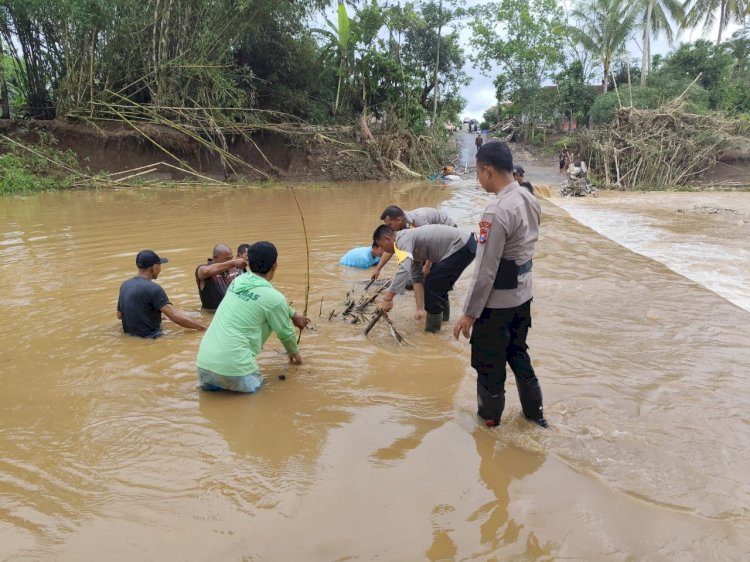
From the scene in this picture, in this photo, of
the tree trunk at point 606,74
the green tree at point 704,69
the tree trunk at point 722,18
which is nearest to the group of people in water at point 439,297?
the green tree at point 704,69

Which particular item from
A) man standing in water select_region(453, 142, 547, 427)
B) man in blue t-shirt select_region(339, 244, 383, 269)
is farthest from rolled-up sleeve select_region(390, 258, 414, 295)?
man in blue t-shirt select_region(339, 244, 383, 269)

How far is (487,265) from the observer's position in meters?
2.96

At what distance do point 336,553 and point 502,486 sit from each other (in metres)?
0.98

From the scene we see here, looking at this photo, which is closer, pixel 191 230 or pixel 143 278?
pixel 143 278

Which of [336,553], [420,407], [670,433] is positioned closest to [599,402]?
[670,433]

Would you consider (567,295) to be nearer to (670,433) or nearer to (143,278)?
(670,433)

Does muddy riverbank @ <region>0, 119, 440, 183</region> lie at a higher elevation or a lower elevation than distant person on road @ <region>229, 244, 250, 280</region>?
higher

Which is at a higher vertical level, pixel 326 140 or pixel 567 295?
pixel 326 140

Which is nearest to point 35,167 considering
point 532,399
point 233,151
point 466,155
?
point 233,151

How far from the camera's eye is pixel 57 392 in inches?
150

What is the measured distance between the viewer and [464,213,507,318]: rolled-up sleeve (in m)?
2.93

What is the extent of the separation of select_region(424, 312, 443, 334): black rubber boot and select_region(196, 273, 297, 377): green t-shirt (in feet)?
6.26

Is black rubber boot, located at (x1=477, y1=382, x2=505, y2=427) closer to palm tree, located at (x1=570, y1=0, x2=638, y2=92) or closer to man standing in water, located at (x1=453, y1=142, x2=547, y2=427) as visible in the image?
man standing in water, located at (x1=453, y1=142, x2=547, y2=427)

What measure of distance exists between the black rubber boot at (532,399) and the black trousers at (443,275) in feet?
6.05
